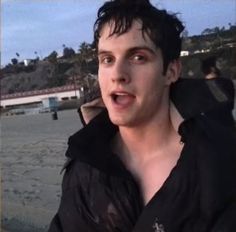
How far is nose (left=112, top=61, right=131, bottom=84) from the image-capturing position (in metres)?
1.60

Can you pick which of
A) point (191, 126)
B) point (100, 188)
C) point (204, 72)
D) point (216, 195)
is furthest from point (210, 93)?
point (204, 72)

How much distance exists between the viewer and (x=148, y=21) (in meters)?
1.67

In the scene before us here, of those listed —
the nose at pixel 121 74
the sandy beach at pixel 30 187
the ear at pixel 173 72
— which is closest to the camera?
the nose at pixel 121 74

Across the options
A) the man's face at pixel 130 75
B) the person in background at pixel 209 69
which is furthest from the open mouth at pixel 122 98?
the person in background at pixel 209 69

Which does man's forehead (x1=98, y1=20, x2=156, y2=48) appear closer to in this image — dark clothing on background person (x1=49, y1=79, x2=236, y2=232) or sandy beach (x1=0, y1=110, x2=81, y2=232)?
dark clothing on background person (x1=49, y1=79, x2=236, y2=232)

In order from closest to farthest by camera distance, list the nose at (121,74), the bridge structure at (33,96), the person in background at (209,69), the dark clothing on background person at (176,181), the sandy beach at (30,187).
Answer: the dark clothing on background person at (176,181) < the nose at (121,74) < the sandy beach at (30,187) < the person in background at (209,69) < the bridge structure at (33,96)

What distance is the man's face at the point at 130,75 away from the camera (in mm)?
1614

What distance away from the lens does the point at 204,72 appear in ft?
20.4

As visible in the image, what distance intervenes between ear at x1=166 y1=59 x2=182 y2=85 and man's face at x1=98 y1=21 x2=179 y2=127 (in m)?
0.05

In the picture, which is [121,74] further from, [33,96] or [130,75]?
[33,96]

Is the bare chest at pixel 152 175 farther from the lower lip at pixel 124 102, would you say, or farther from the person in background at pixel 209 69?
the person in background at pixel 209 69

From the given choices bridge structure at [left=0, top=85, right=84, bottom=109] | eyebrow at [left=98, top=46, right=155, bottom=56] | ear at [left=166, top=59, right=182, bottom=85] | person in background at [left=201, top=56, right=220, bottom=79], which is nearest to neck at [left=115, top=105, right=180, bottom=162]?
ear at [left=166, top=59, right=182, bottom=85]

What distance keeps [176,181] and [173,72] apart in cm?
41

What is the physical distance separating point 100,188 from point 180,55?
1.91 feet
